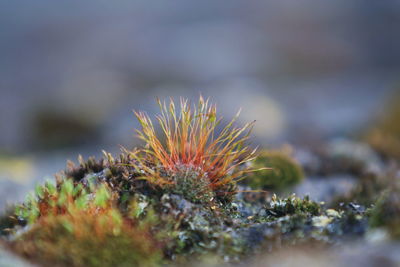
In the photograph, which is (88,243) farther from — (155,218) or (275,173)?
(275,173)

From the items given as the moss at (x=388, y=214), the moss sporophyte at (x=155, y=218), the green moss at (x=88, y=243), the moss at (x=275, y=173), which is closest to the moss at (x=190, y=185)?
the moss sporophyte at (x=155, y=218)

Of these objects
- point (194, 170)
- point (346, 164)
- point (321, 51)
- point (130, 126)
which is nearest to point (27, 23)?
point (321, 51)

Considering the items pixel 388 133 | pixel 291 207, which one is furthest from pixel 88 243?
pixel 388 133

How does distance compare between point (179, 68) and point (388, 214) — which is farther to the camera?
point (179, 68)

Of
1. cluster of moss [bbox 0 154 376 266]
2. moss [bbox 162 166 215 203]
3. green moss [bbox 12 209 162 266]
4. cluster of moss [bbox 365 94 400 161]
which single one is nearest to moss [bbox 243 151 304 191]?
cluster of moss [bbox 0 154 376 266]

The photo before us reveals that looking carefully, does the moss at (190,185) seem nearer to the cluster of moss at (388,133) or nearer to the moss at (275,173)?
the moss at (275,173)

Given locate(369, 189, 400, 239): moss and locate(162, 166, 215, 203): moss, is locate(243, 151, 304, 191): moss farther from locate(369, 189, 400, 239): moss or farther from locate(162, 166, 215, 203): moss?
locate(369, 189, 400, 239): moss

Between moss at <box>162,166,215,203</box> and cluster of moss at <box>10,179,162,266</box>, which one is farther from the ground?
moss at <box>162,166,215,203</box>

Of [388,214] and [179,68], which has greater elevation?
[179,68]
